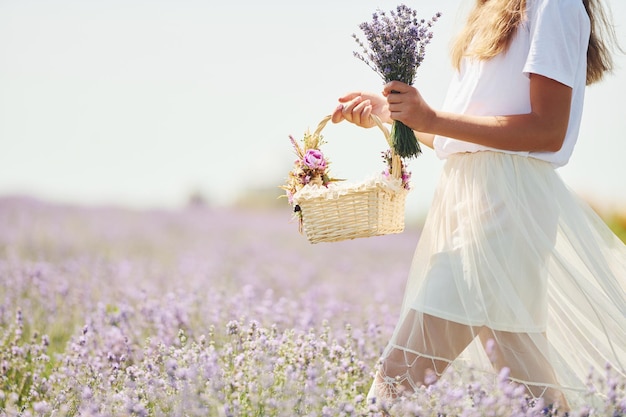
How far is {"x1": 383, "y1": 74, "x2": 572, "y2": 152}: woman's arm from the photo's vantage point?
221cm

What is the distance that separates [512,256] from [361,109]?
0.71 metres

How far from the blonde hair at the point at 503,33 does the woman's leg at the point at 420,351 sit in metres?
0.83

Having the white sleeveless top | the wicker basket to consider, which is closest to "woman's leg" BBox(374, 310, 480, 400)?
the wicker basket

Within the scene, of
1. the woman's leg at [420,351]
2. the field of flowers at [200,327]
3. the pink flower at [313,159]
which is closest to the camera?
the field of flowers at [200,327]

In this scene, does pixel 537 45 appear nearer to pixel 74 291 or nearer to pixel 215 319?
pixel 215 319

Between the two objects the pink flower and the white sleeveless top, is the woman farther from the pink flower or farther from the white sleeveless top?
the pink flower

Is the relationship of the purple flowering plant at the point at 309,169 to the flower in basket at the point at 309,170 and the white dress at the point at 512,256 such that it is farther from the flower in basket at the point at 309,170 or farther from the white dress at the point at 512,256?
the white dress at the point at 512,256

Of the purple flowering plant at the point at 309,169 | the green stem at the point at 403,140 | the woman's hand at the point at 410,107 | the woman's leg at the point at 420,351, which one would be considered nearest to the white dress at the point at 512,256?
the woman's leg at the point at 420,351

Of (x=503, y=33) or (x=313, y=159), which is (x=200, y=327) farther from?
(x=503, y=33)

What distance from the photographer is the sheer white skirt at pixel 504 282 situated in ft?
7.50

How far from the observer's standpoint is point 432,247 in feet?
8.09

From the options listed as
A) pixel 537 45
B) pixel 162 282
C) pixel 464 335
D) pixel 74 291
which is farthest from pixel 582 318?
pixel 162 282

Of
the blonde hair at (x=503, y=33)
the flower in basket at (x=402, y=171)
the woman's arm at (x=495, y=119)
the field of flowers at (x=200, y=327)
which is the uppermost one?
the blonde hair at (x=503, y=33)

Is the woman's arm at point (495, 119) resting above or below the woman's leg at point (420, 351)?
above
